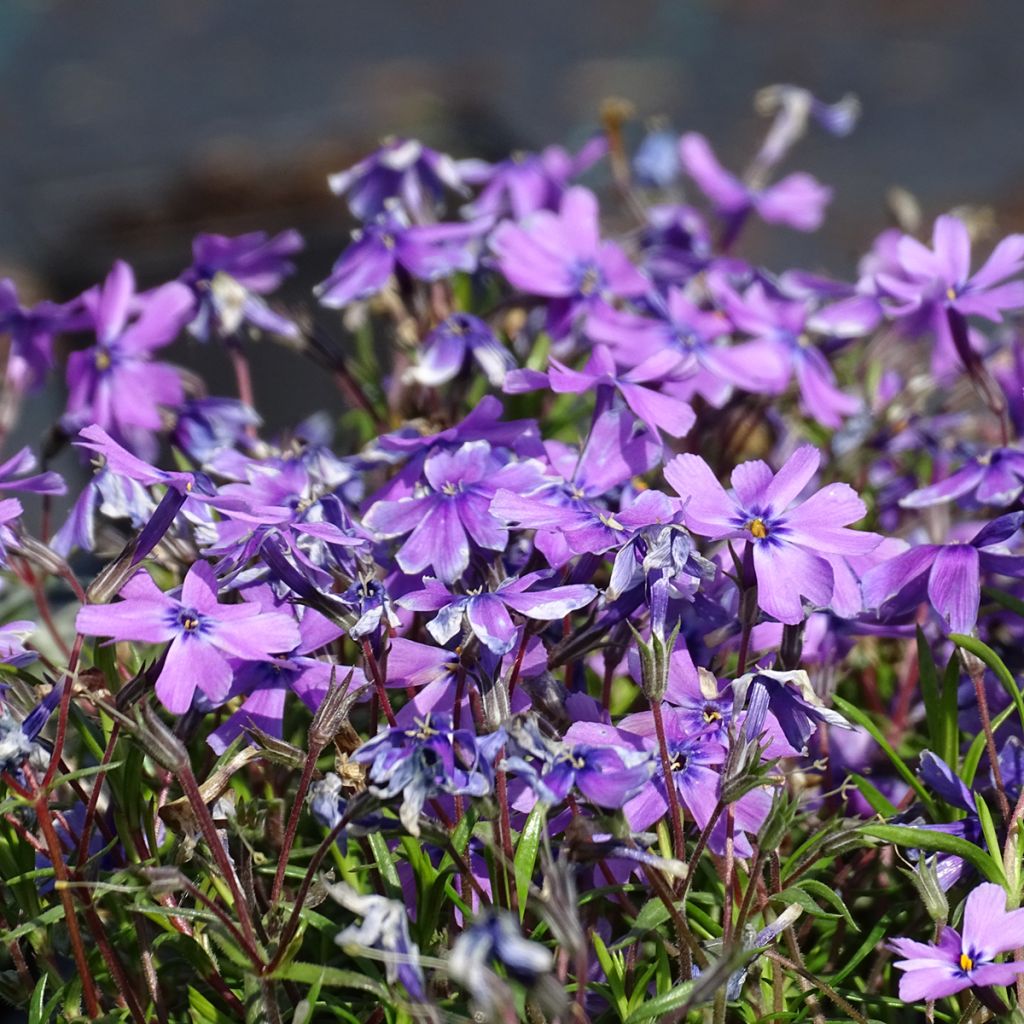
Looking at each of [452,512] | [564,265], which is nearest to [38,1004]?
[452,512]

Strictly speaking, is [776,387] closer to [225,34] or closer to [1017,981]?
[1017,981]

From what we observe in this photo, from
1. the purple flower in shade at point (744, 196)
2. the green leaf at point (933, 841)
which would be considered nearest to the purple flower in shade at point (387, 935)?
the green leaf at point (933, 841)

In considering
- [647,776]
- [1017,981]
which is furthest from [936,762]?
[647,776]

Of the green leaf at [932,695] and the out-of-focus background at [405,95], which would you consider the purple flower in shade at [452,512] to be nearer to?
the green leaf at [932,695]

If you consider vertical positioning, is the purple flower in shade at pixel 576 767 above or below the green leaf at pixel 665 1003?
above

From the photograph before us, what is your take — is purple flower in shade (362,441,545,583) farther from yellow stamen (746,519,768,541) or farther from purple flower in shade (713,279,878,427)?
purple flower in shade (713,279,878,427)
